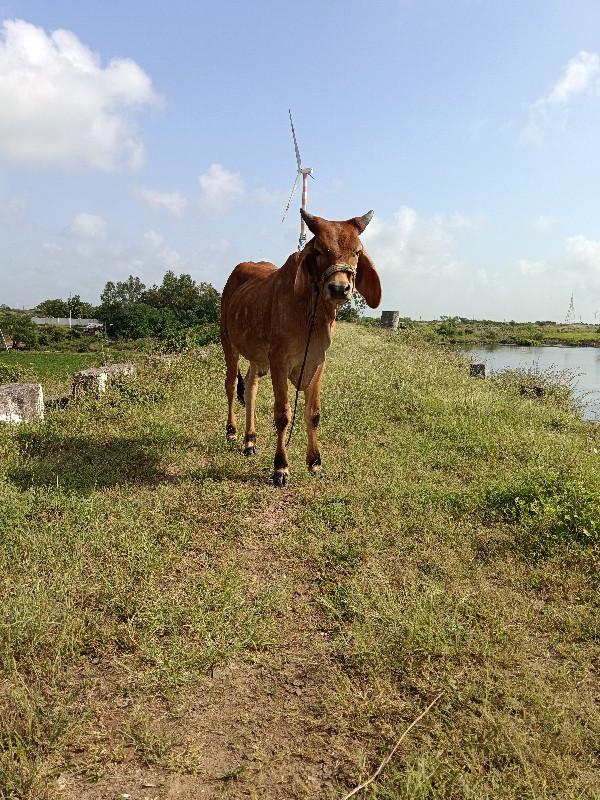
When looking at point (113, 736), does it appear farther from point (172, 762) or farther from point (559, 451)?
point (559, 451)

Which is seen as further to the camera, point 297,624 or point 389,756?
point 297,624

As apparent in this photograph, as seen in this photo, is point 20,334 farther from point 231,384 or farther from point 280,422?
point 280,422

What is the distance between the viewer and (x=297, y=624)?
10.2 ft

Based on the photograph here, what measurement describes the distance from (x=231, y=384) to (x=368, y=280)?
8.47ft

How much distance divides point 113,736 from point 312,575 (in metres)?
1.66

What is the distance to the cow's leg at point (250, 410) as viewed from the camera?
6.07 m

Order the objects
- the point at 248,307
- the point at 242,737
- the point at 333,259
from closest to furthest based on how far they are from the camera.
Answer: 1. the point at 242,737
2. the point at 333,259
3. the point at 248,307

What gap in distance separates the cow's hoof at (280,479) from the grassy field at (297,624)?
3.3 inches

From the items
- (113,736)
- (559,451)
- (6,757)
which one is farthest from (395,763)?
(559,451)

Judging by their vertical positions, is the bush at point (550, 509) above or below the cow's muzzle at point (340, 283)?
below

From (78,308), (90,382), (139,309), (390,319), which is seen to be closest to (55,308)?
(78,308)

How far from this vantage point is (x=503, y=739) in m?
2.24

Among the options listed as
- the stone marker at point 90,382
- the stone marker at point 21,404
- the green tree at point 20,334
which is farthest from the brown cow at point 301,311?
the green tree at point 20,334

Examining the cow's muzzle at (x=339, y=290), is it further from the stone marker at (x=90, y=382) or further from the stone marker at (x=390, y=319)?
the stone marker at (x=390, y=319)
